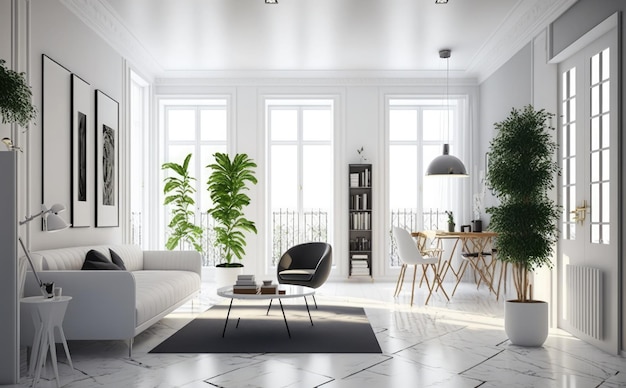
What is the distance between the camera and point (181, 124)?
31.9ft

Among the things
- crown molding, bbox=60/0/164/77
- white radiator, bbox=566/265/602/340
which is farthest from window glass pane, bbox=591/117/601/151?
crown molding, bbox=60/0/164/77

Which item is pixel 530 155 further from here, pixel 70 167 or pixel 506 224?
pixel 70 167

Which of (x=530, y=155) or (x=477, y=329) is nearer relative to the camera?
(x=530, y=155)

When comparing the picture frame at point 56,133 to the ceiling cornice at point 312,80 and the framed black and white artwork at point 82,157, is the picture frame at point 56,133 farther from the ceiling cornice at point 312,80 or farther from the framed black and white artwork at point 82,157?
the ceiling cornice at point 312,80

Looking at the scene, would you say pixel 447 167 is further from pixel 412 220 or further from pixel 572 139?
pixel 572 139

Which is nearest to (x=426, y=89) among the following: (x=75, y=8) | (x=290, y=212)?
(x=290, y=212)

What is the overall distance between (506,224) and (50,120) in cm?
408

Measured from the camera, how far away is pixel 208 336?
208 inches

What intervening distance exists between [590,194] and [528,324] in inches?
48.5

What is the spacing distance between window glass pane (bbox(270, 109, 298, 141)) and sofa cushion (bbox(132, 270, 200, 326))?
351 cm

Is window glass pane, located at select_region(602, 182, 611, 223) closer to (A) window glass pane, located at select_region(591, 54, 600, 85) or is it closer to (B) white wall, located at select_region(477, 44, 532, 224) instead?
(A) window glass pane, located at select_region(591, 54, 600, 85)

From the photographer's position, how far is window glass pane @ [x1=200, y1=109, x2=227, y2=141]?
31.8ft

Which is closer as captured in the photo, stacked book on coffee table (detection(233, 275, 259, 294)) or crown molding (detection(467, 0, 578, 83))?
stacked book on coffee table (detection(233, 275, 259, 294))

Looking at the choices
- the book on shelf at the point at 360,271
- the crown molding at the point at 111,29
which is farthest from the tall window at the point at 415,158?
the crown molding at the point at 111,29
